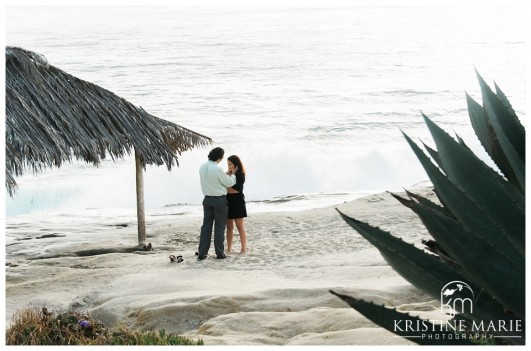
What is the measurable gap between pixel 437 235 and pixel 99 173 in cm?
2643

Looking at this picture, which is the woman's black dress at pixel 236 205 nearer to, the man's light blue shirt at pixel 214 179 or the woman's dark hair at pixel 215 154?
the man's light blue shirt at pixel 214 179

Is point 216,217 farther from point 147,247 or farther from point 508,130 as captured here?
point 508,130

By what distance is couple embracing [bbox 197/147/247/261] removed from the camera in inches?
332

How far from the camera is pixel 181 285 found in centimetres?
735

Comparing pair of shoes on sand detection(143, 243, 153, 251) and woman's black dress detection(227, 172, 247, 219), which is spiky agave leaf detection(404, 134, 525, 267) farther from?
pair of shoes on sand detection(143, 243, 153, 251)

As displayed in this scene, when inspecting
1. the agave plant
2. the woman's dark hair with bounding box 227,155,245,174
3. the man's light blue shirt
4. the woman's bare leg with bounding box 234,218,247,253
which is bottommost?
the woman's bare leg with bounding box 234,218,247,253

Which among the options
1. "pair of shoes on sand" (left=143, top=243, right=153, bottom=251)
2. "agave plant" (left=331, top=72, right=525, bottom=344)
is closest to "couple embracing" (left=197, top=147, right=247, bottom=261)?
"pair of shoes on sand" (left=143, top=243, right=153, bottom=251)

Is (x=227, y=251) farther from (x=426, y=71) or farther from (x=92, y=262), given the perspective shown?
(x=426, y=71)

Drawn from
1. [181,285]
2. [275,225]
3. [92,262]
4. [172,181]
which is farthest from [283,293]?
[172,181]

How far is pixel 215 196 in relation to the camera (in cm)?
866

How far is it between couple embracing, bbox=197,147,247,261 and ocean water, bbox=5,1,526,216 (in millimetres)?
8551

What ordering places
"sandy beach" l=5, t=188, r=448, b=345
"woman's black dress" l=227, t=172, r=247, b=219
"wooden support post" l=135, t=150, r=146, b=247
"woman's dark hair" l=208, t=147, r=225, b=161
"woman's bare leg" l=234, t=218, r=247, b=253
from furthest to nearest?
"wooden support post" l=135, t=150, r=146, b=247 < "woman's bare leg" l=234, t=218, r=247, b=253 < "woman's black dress" l=227, t=172, r=247, b=219 < "woman's dark hair" l=208, t=147, r=225, b=161 < "sandy beach" l=5, t=188, r=448, b=345

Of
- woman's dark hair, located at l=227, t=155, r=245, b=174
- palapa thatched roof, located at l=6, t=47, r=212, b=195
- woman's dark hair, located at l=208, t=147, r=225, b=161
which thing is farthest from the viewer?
woman's dark hair, located at l=227, t=155, r=245, b=174

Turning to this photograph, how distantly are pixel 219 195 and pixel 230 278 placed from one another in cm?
111
